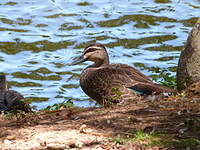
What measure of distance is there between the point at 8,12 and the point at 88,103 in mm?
6630

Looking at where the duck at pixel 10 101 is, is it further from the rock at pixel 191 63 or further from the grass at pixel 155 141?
the grass at pixel 155 141

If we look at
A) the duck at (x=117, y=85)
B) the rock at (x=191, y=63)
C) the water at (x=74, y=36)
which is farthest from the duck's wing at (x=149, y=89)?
the water at (x=74, y=36)

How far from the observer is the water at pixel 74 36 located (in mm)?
14773

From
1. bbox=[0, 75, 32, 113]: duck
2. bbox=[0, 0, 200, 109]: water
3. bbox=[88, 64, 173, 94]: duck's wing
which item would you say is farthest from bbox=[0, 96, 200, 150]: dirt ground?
bbox=[0, 0, 200, 109]: water

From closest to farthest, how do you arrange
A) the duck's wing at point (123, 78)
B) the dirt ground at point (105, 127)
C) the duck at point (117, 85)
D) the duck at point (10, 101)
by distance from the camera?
the dirt ground at point (105, 127)
the duck at point (117, 85)
the duck's wing at point (123, 78)
the duck at point (10, 101)

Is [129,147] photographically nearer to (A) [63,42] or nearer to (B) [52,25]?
(A) [63,42]

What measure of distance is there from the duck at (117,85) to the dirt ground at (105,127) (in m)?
1.20

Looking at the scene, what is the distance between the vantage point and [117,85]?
32.2 ft

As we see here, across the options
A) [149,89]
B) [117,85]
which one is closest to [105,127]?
[149,89]

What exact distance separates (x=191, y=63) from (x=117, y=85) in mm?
1264

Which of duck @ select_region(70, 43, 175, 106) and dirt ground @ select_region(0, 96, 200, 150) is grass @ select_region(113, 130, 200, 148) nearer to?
dirt ground @ select_region(0, 96, 200, 150)

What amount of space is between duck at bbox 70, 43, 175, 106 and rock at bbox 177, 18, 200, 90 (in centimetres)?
26

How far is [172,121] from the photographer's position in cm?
680

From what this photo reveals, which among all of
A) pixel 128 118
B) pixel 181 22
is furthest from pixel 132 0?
pixel 128 118
